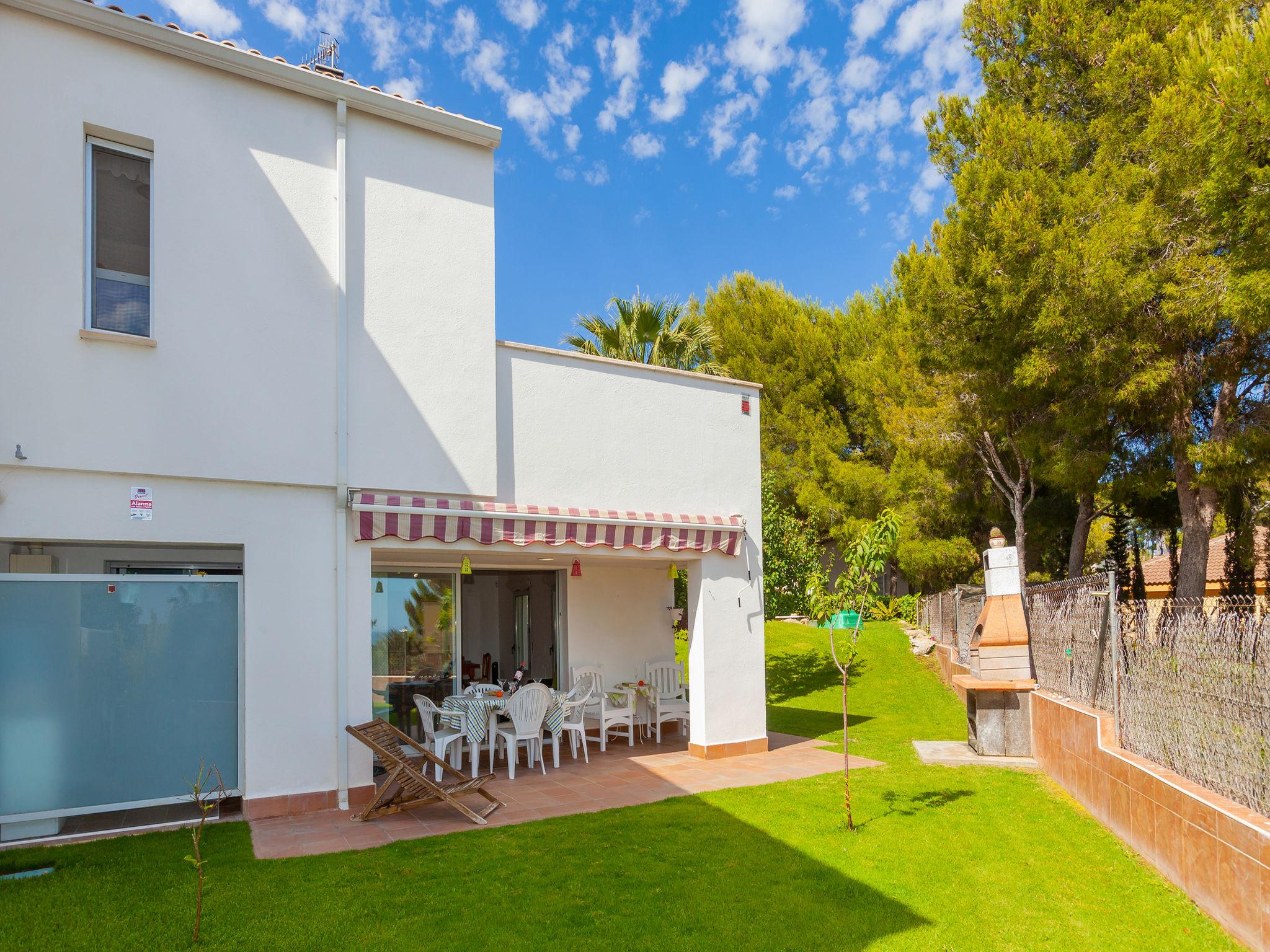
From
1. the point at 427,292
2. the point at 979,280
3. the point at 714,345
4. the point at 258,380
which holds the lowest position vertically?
the point at 258,380

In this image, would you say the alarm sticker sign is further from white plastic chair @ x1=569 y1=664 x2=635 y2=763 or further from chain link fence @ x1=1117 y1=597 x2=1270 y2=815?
chain link fence @ x1=1117 y1=597 x2=1270 y2=815

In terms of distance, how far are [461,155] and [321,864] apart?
904cm

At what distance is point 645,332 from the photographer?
24719mm

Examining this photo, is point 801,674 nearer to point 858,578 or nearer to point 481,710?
point 481,710

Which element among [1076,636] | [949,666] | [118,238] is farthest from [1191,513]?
[118,238]

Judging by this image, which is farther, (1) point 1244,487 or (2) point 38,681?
(1) point 1244,487

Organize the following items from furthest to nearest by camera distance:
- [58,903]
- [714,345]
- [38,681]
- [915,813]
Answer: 1. [714,345]
2. [915,813]
3. [38,681]
4. [58,903]

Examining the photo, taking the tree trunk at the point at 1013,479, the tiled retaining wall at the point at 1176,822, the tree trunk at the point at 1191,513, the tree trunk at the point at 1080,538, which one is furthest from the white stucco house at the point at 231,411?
the tree trunk at the point at 1080,538

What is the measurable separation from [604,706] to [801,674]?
10772 millimetres

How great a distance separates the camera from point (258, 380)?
9.81 m

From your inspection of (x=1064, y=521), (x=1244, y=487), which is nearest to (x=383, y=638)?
(x=1244, y=487)

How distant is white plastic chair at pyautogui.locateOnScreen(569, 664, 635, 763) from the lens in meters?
13.9

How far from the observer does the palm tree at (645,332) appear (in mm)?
24672

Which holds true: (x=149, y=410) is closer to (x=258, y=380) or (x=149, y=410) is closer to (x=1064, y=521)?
(x=258, y=380)
